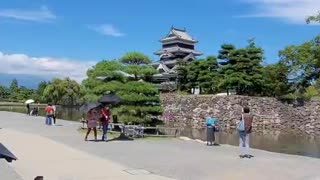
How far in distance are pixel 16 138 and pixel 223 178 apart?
11.1 metres

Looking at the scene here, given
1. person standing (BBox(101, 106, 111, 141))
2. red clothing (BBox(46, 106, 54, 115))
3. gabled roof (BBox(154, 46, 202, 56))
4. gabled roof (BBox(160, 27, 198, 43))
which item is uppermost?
gabled roof (BBox(160, 27, 198, 43))

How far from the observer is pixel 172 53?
230ft

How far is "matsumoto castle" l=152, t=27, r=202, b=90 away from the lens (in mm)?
64688

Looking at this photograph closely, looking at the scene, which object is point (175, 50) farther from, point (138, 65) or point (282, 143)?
point (138, 65)

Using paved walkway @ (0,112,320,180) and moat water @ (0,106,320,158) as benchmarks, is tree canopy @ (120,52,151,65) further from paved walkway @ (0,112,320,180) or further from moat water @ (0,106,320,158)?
paved walkway @ (0,112,320,180)

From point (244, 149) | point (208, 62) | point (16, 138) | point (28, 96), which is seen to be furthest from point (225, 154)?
point (28, 96)

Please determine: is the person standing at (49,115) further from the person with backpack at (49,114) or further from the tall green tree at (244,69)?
the tall green tree at (244,69)

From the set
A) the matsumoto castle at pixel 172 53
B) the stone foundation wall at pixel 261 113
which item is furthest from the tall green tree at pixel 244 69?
the matsumoto castle at pixel 172 53

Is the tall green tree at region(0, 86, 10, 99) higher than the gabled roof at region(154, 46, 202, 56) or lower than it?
lower

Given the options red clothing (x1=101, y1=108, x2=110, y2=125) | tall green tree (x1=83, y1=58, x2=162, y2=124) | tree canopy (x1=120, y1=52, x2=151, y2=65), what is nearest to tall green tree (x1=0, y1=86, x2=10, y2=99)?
tree canopy (x1=120, y1=52, x2=151, y2=65)

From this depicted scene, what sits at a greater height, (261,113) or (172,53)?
(172,53)

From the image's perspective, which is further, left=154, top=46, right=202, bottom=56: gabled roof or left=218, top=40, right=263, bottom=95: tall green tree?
left=154, top=46, right=202, bottom=56: gabled roof

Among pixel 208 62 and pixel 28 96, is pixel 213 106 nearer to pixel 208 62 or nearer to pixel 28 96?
pixel 208 62

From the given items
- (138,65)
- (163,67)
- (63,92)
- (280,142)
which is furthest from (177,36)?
(138,65)
